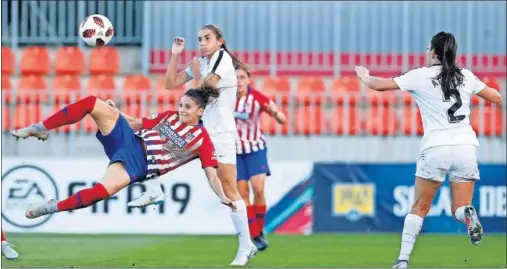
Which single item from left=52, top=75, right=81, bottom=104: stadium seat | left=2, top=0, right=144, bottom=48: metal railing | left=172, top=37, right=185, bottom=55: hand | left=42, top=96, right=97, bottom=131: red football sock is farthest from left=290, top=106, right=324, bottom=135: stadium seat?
left=42, top=96, right=97, bottom=131: red football sock

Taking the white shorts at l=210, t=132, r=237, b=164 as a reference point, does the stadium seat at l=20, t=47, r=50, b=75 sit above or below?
above

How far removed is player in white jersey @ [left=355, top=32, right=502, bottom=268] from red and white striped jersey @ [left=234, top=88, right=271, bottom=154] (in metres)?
3.49

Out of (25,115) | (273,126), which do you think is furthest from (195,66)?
(25,115)

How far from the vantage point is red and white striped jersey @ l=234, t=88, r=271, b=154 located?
42.9 feet

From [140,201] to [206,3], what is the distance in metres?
10.8

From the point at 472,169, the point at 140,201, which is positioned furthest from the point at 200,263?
the point at 472,169

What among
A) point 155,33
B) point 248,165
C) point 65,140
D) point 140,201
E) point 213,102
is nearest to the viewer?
point 140,201

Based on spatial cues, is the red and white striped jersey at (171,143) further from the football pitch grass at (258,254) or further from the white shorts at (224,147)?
the football pitch grass at (258,254)

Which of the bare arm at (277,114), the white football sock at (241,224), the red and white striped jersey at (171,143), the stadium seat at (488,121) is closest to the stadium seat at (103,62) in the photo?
the stadium seat at (488,121)

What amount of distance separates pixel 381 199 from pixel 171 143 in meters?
7.36

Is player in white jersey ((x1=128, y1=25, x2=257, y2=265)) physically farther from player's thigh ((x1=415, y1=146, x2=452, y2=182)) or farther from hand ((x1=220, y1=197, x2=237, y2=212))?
player's thigh ((x1=415, y1=146, x2=452, y2=182))

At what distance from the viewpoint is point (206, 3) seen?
67.7ft

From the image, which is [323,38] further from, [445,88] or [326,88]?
[445,88]

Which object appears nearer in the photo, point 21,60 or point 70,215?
point 70,215
